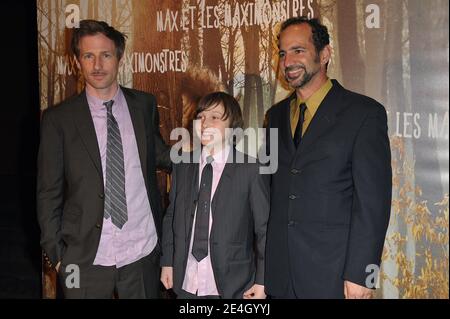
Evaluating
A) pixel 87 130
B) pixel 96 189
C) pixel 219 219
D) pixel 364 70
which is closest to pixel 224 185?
pixel 219 219

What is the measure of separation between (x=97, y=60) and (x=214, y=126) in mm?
711

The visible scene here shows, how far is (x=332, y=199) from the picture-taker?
2.66m

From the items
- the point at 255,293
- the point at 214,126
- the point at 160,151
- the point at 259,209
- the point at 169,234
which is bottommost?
the point at 255,293

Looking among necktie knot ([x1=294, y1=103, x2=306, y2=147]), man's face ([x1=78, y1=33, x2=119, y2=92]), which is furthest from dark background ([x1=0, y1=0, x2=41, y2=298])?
necktie knot ([x1=294, y1=103, x2=306, y2=147])

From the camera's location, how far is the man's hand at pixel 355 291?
102 inches

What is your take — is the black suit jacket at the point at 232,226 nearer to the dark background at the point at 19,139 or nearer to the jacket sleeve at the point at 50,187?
the jacket sleeve at the point at 50,187

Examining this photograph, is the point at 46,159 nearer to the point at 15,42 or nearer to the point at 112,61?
the point at 112,61

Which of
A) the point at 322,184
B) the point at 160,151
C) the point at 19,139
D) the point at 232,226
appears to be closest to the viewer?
the point at 322,184

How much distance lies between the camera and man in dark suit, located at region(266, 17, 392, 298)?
8.46 feet

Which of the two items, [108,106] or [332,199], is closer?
[332,199]

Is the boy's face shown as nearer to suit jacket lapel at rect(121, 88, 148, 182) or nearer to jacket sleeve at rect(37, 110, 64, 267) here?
suit jacket lapel at rect(121, 88, 148, 182)

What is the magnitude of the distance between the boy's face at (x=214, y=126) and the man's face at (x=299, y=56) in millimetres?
372

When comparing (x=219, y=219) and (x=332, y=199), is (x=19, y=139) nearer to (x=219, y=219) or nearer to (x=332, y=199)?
(x=219, y=219)

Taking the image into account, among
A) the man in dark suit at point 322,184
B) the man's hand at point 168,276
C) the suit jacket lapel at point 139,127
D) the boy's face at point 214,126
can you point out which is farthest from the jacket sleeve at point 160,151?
the man in dark suit at point 322,184
